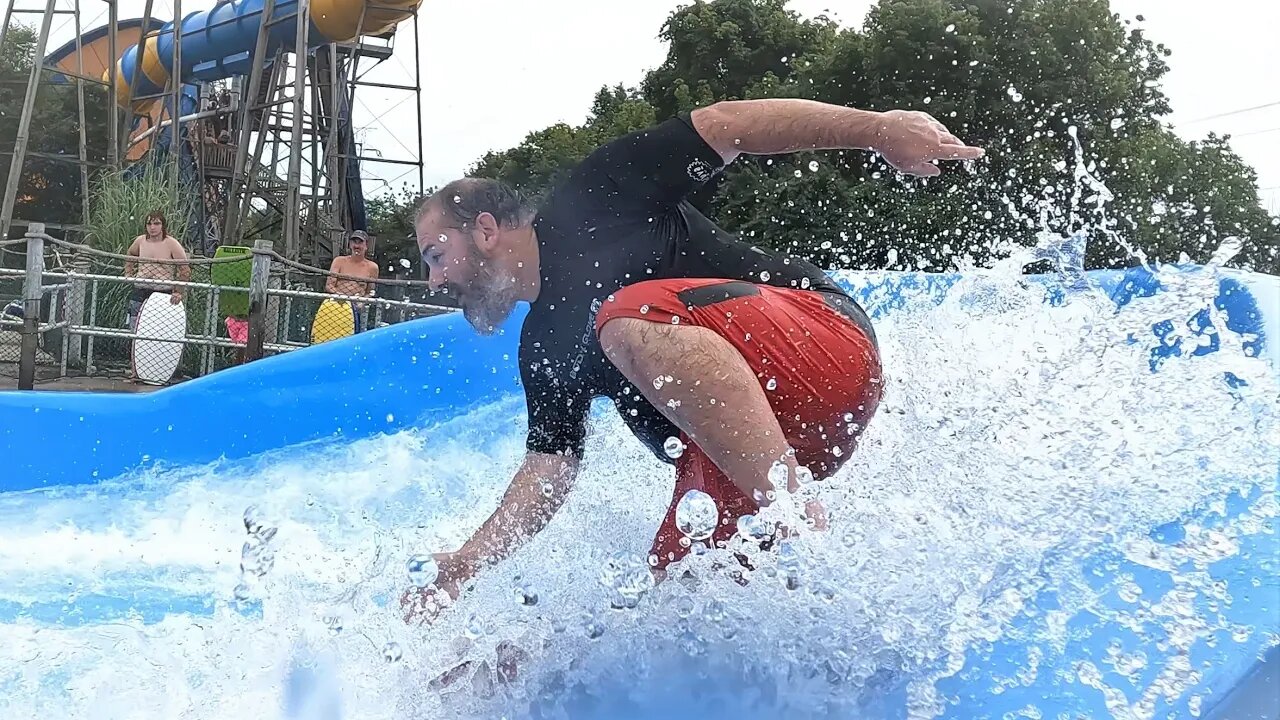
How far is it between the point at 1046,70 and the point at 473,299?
1244cm

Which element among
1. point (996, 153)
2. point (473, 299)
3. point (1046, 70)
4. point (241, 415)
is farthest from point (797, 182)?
point (473, 299)

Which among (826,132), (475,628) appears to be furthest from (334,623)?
(826,132)

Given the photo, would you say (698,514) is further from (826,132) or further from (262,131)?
(262,131)

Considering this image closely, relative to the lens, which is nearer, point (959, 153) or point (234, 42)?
point (959, 153)

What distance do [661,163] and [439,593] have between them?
2.63 ft

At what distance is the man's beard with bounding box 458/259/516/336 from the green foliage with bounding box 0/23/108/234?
16.9 metres

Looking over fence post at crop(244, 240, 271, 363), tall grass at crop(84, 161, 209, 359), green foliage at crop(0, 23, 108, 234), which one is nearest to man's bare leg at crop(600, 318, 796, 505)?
fence post at crop(244, 240, 271, 363)

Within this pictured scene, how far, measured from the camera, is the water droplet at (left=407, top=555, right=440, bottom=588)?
5.23 ft

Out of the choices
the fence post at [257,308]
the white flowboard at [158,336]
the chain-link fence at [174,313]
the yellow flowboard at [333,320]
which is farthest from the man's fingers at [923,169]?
the white flowboard at [158,336]

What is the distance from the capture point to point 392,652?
161 centimetres

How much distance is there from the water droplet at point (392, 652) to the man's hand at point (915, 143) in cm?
109

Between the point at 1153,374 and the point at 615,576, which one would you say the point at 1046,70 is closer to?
the point at 1153,374

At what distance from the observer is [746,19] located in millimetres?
17406

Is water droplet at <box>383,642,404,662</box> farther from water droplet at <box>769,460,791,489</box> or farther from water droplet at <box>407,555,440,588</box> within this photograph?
water droplet at <box>769,460,791,489</box>
